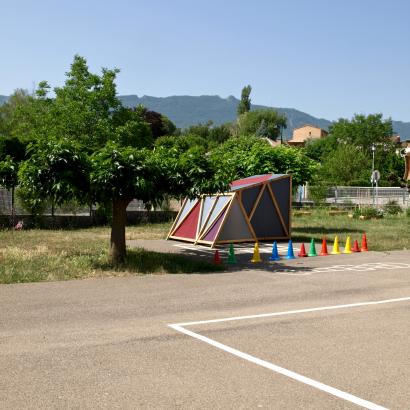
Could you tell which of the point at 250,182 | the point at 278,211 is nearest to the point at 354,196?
the point at 278,211

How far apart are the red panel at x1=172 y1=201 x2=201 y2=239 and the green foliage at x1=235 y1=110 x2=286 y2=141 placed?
78.1 metres

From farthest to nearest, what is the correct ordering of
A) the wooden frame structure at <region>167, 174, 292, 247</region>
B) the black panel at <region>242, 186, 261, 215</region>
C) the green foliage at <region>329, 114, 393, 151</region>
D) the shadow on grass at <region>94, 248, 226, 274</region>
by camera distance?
the green foliage at <region>329, 114, 393, 151</region> → the black panel at <region>242, 186, 261, 215</region> → the wooden frame structure at <region>167, 174, 292, 247</region> → the shadow on grass at <region>94, 248, 226, 274</region>

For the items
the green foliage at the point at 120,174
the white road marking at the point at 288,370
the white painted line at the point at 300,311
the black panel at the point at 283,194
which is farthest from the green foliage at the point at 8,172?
the black panel at the point at 283,194

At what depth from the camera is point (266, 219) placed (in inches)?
798

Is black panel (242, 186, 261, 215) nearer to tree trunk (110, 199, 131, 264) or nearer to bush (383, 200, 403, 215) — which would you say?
tree trunk (110, 199, 131, 264)

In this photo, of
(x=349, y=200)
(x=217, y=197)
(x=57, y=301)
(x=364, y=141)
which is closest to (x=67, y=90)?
(x=217, y=197)

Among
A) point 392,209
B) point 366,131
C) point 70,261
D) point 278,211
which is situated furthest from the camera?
point 366,131

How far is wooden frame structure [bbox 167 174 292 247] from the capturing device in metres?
18.9

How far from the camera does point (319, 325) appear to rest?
7570 mm

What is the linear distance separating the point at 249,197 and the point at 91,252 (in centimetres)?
644

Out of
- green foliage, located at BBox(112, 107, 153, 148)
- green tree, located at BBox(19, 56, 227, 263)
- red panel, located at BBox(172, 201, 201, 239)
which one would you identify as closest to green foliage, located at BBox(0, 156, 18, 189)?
green tree, located at BBox(19, 56, 227, 263)

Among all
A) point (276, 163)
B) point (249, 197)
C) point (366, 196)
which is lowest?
point (249, 197)

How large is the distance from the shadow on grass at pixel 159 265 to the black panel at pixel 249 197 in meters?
5.26

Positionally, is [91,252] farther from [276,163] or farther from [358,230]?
[358,230]
